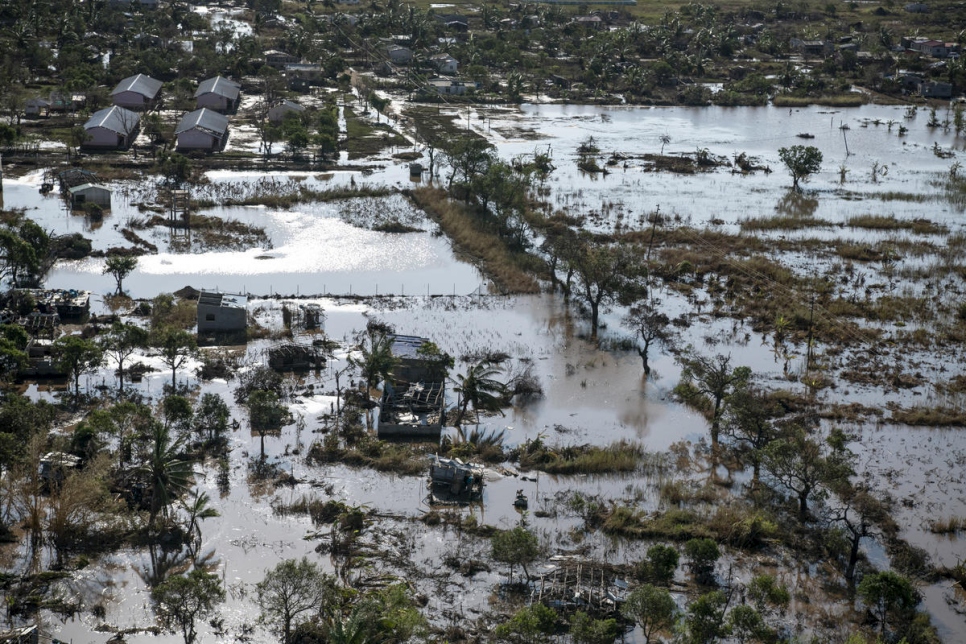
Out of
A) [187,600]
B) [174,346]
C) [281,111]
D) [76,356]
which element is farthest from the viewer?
[281,111]

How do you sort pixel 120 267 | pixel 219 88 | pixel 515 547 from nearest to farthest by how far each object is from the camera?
pixel 515 547
pixel 120 267
pixel 219 88

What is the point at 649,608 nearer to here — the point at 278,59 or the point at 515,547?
the point at 515,547

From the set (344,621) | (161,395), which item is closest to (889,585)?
(344,621)

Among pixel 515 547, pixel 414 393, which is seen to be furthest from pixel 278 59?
pixel 515 547

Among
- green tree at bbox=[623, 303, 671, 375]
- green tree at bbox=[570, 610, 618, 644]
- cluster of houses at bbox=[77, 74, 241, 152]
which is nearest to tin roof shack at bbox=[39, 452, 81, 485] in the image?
green tree at bbox=[570, 610, 618, 644]

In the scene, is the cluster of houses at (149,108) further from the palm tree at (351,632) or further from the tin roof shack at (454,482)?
the palm tree at (351,632)

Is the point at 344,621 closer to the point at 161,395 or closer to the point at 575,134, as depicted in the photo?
the point at 161,395
